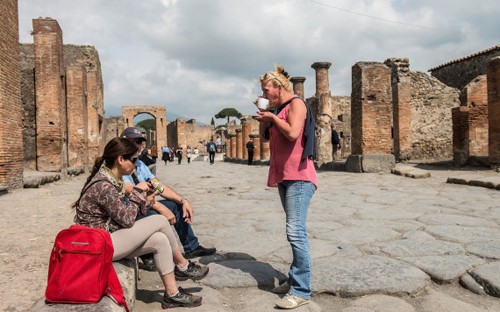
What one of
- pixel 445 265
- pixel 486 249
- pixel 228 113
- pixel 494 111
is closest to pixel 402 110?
pixel 494 111

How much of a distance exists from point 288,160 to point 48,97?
11880mm

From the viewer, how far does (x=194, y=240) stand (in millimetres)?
3348

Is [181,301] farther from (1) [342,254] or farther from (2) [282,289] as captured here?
(1) [342,254]

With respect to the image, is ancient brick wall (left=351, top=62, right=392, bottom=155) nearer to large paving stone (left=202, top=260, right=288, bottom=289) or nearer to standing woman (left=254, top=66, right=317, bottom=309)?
large paving stone (left=202, top=260, right=288, bottom=289)

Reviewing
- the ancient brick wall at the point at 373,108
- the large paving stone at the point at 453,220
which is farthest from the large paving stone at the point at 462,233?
the ancient brick wall at the point at 373,108

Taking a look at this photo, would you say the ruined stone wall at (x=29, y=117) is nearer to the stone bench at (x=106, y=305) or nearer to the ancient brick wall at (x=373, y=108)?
the ancient brick wall at (x=373, y=108)

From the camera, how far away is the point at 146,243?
240 cm

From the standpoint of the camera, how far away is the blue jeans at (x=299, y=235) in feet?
7.86

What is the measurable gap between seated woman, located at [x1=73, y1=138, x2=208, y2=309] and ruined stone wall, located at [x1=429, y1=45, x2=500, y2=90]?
2139cm

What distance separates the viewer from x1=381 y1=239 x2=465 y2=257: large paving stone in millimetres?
3163

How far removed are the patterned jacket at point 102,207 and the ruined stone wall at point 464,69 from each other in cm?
2155

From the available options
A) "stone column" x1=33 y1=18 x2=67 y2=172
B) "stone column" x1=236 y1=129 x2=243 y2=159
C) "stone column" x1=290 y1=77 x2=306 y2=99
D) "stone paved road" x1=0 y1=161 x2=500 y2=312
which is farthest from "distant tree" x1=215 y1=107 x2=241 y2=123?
"stone paved road" x1=0 y1=161 x2=500 y2=312

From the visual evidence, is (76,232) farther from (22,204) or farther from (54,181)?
(54,181)

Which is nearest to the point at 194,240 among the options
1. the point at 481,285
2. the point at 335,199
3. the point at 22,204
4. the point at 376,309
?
the point at 376,309
